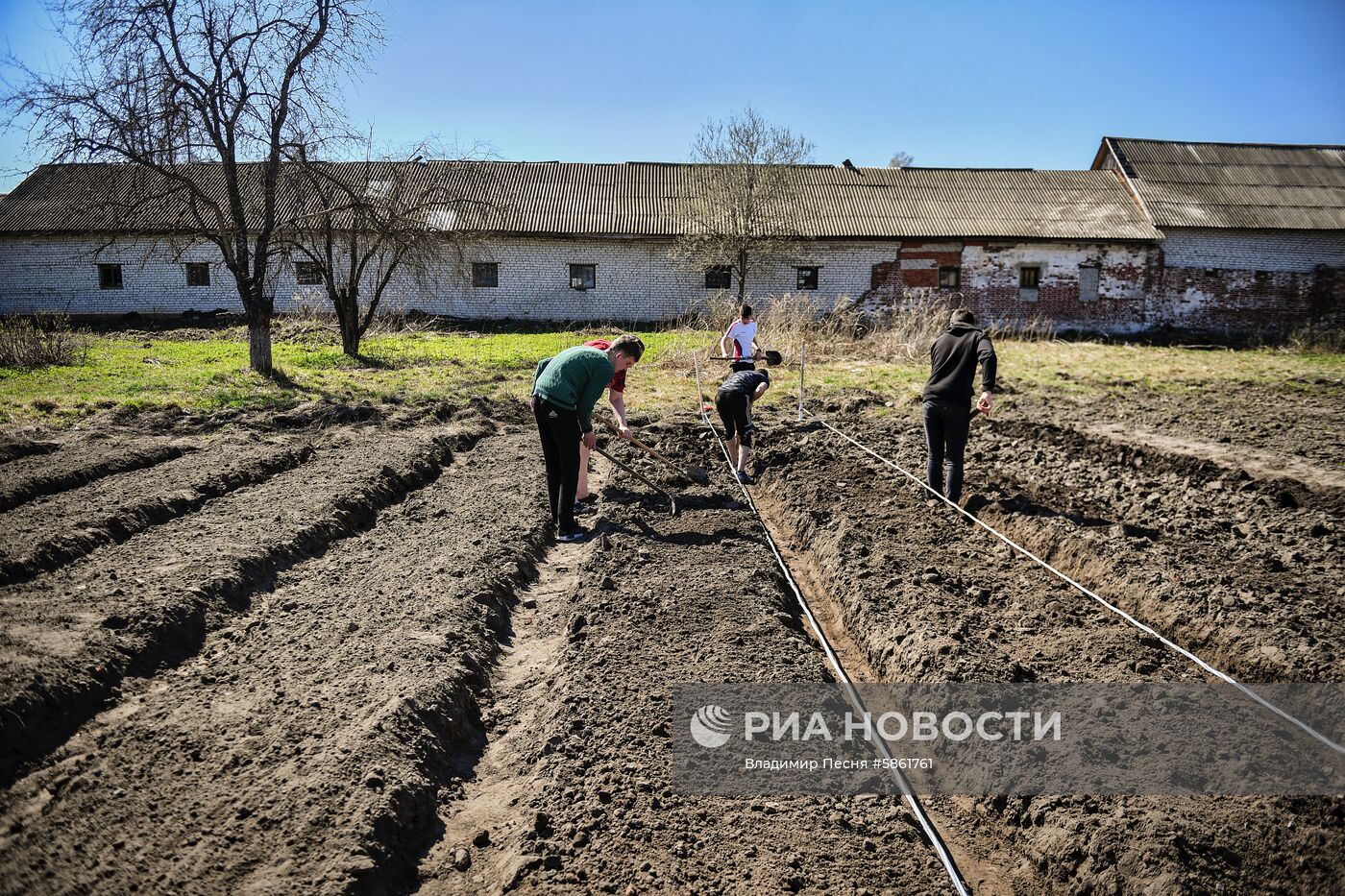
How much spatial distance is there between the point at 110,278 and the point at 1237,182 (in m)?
36.0

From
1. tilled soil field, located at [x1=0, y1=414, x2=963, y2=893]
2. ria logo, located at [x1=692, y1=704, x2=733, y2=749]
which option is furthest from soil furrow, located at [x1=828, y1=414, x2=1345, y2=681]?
ria logo, located at [x1=692, y1=704, x2=733, y2=749]

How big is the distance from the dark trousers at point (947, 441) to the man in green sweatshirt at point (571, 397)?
9.56ft

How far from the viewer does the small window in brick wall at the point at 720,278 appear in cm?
2747

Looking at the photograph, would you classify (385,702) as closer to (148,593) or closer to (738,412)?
(148,593)

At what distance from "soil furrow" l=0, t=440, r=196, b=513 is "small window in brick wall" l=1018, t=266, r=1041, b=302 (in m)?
23.7

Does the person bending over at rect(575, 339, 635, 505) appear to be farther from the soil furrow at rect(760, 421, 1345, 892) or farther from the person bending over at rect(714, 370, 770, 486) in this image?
the soil furrow at rect(760, 421, 1345, 892)

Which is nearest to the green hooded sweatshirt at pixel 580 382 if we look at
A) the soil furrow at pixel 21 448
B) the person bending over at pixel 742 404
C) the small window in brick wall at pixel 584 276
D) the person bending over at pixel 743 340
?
the person bending over at pixel 742 404

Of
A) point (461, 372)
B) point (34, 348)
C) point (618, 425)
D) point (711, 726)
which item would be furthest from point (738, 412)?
point (34, 348)

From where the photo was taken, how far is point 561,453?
24.9ft

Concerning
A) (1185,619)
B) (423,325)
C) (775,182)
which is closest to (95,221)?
(423,325)

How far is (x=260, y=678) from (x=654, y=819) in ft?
8.49

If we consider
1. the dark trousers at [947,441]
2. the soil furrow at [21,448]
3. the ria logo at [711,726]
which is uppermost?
the dark trousers at [947,441]

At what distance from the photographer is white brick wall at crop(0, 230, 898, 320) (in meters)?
27.3

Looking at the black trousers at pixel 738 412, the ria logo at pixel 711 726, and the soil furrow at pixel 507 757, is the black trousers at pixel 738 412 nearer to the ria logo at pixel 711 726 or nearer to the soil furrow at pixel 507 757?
the soil furrow at pixel 507 757
